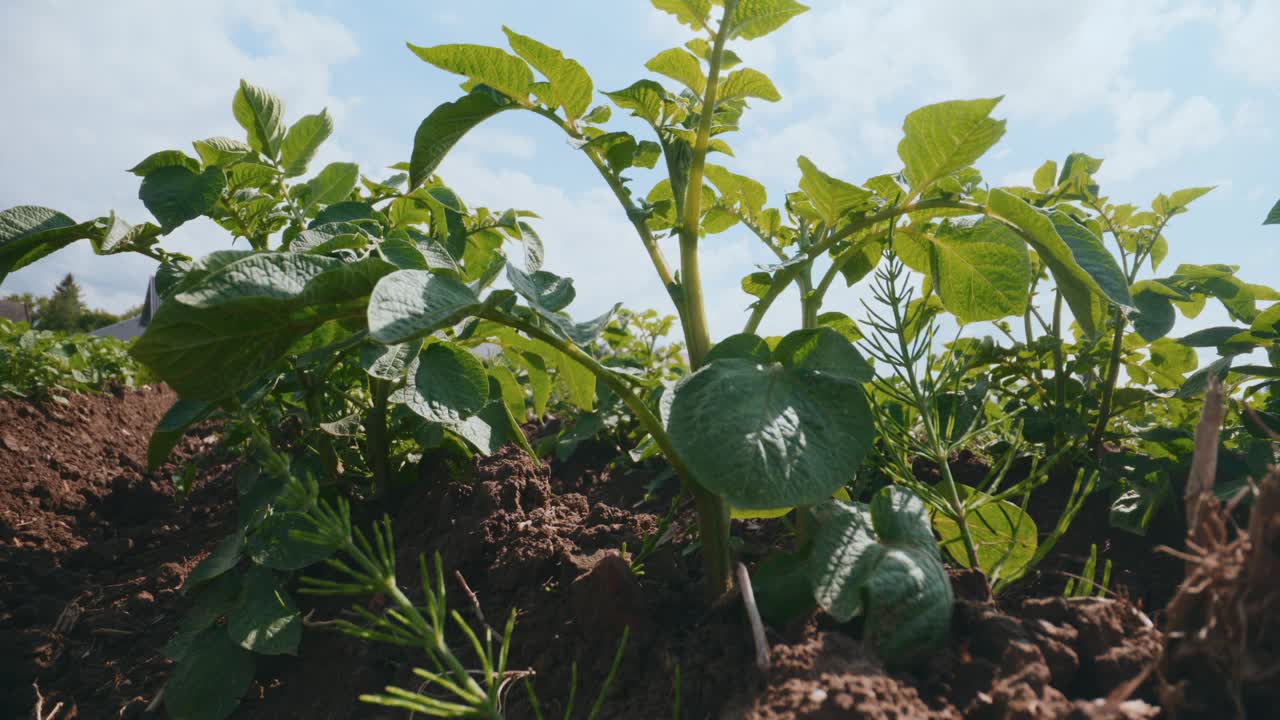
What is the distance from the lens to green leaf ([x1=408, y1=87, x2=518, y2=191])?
1491 mm

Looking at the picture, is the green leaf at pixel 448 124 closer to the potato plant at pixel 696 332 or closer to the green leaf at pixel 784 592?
the potato plant at pixel 696 332

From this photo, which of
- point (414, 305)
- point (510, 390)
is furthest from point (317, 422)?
point (414, 305)

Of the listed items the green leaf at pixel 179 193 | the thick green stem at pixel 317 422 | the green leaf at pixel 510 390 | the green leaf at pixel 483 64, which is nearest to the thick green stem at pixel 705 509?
the green leaf at pixel 483 64

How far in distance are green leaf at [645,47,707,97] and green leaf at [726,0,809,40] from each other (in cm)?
10

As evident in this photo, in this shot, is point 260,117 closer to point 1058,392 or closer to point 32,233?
point 32,233

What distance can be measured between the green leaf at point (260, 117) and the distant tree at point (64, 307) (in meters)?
29.6

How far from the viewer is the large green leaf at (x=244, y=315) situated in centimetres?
102

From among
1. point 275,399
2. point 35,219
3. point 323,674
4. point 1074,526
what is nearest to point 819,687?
point 1074,526

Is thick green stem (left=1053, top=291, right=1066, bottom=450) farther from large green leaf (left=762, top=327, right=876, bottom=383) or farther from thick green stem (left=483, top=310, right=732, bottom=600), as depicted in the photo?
thick green stem (left=483, top=310, right=732, bottom=600)

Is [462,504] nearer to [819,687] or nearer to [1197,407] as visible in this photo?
[819,687]

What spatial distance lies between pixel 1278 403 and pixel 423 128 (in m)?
2.03

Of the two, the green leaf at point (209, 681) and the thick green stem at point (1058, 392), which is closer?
the green leaf at point (209, 681)

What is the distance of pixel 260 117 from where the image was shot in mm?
1963

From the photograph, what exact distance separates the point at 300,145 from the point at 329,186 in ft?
0.44
